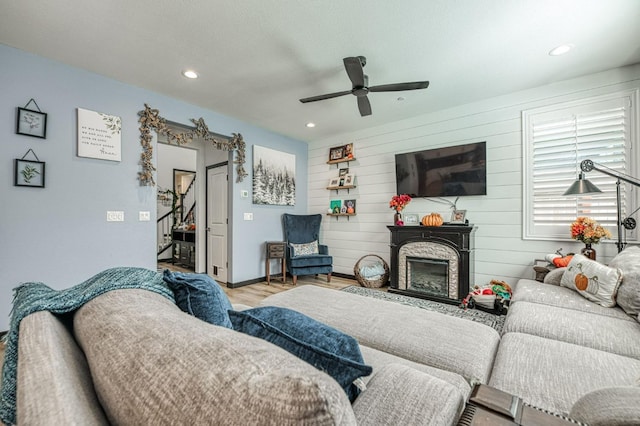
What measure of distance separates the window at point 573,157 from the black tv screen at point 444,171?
50 cm

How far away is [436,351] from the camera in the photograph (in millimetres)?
1294

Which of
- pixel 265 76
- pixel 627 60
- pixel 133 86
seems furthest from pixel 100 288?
pixel 627 60

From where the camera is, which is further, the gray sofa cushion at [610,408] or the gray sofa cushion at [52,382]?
the gray sofa cushion at [610,408]

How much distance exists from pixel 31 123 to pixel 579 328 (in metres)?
4.55

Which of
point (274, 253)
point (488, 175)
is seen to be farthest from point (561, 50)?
point (274, 253)

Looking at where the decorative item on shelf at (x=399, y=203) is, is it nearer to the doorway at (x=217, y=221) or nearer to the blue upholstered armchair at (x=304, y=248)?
the blue upholstered armchair at (x=304, y=248)

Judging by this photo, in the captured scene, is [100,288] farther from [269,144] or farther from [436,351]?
[269,144]

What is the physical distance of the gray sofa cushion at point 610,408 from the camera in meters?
0.53

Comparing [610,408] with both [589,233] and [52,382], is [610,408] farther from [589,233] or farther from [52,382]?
[589,233]

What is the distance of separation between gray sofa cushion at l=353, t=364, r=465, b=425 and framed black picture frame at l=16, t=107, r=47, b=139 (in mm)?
3574

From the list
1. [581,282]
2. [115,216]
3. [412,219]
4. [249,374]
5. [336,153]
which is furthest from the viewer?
[336,153]

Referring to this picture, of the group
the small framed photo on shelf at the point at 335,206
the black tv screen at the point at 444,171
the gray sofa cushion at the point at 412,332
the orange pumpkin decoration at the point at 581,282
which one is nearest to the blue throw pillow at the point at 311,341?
the gray sofa cushion at the point at 412,332

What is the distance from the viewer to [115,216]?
3.04 meters

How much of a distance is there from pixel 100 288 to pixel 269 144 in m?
4.23
